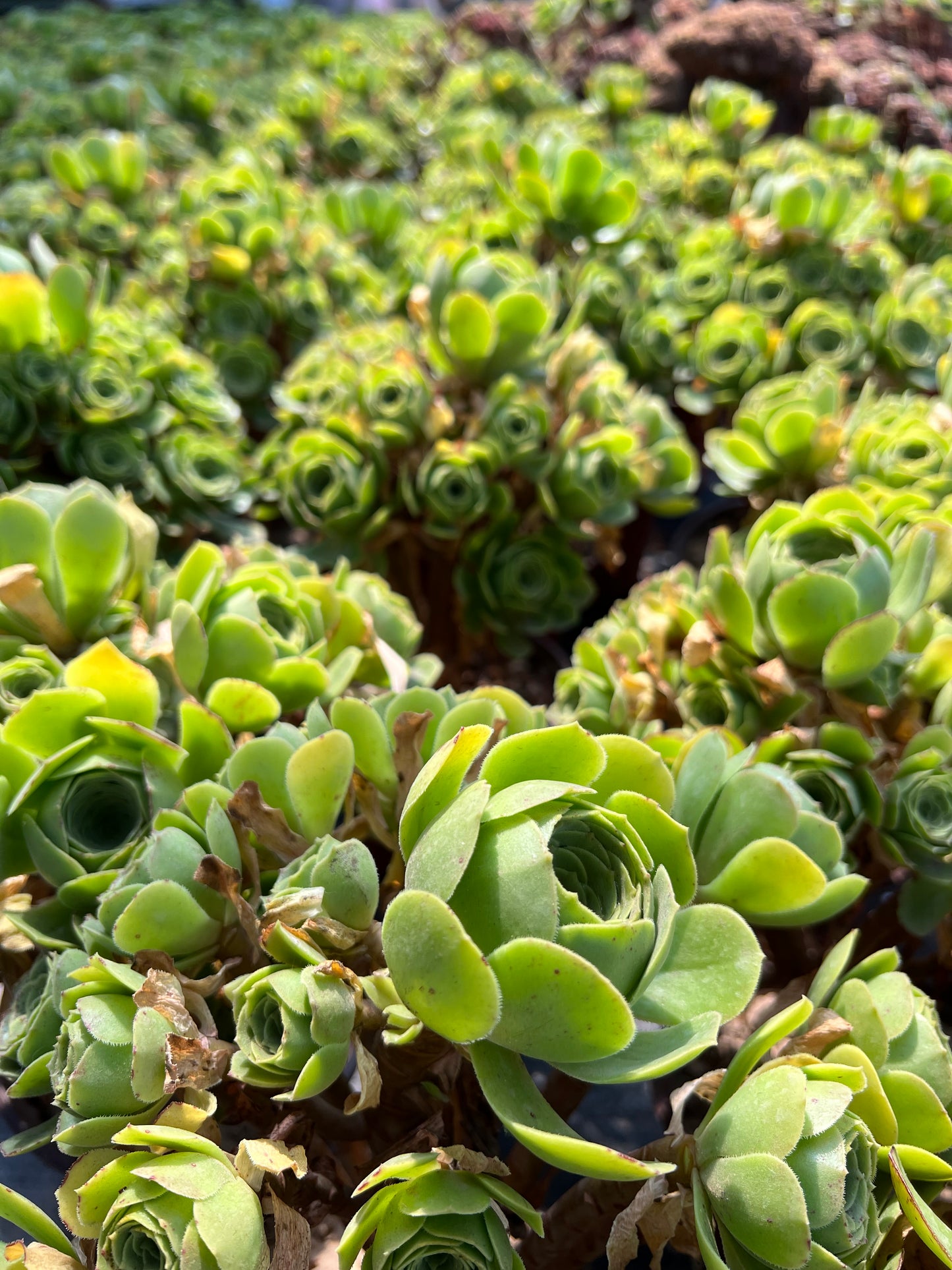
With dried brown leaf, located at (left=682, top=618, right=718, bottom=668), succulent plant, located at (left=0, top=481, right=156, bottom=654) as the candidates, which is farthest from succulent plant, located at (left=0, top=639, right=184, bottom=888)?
dried brown leaf, located at (left=682, top=618, right=718, bottom=668)

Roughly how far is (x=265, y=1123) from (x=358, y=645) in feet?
1.44

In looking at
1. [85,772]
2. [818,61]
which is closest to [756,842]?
[85,772]

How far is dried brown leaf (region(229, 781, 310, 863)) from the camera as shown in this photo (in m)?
0.63

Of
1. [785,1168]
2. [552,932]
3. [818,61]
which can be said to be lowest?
[785,1168]

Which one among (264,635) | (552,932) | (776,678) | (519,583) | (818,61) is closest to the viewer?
(552,932)

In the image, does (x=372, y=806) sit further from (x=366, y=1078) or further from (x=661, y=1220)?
(x=661, y=1220)

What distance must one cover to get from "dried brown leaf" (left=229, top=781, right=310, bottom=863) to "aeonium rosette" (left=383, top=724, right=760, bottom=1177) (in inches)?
5.0

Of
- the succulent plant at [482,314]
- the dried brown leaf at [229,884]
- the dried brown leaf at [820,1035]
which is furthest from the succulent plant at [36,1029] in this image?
the succulent plant at [482,314]

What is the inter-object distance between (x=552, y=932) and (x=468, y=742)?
0.36ft

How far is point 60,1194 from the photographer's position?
1.80 feet

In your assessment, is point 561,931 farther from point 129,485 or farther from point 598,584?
point 598,584

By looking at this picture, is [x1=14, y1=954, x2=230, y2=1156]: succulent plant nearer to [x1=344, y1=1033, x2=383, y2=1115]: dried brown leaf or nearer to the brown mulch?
[x1=344, y1=1033, x2=383, y2=1115]: dried brown leaf

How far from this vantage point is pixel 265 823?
0.64 m

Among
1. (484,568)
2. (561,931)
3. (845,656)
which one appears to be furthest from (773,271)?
(561,931)
